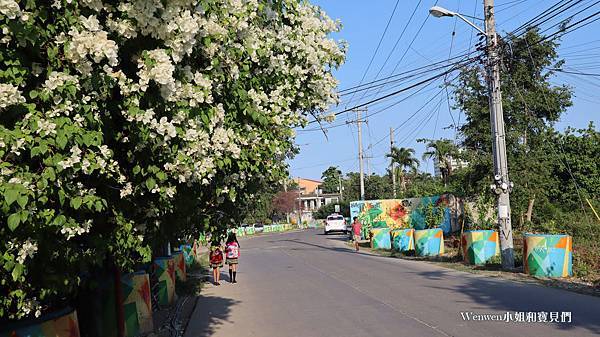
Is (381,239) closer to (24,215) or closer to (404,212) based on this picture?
(404,212)

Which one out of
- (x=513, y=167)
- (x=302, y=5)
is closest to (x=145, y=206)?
(x=302, y=5)

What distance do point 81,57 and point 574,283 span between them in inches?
479

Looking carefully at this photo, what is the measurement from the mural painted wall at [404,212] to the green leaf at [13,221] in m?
27.1

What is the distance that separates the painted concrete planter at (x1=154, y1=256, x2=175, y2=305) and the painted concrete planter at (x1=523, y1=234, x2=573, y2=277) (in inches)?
344

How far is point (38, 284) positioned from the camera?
457 centimetres

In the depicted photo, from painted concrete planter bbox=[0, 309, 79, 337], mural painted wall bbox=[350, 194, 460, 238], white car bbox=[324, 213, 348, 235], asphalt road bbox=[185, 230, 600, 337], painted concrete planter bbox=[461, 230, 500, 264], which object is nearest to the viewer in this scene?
painted concrete planter bbox=[0, 309, 79, 337]

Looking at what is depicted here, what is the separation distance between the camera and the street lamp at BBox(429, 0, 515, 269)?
16328 millimetres

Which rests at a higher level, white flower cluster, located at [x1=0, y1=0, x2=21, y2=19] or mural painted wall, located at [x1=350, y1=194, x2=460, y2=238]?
white flower cluster, located at [x1=0, y1=0, x2=21, y2=19]

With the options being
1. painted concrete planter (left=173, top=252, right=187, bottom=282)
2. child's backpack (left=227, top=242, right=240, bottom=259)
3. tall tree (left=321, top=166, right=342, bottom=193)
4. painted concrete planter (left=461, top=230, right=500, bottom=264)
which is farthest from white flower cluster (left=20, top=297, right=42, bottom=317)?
tall tree (left=321, top=166, right=342, bottom=193)

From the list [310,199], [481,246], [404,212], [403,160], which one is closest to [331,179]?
[310,199]

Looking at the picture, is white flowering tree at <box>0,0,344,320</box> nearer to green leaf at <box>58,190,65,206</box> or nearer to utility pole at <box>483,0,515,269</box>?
green leaf at <box>58,190,65,206</box>

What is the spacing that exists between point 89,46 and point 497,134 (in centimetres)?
1445

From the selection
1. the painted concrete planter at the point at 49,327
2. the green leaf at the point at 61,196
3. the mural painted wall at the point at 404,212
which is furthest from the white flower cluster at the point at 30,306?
the mural painted wall at the point at 404,212

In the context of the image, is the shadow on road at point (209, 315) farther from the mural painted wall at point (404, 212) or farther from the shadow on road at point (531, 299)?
the mural painted wall at point (404, 212)
